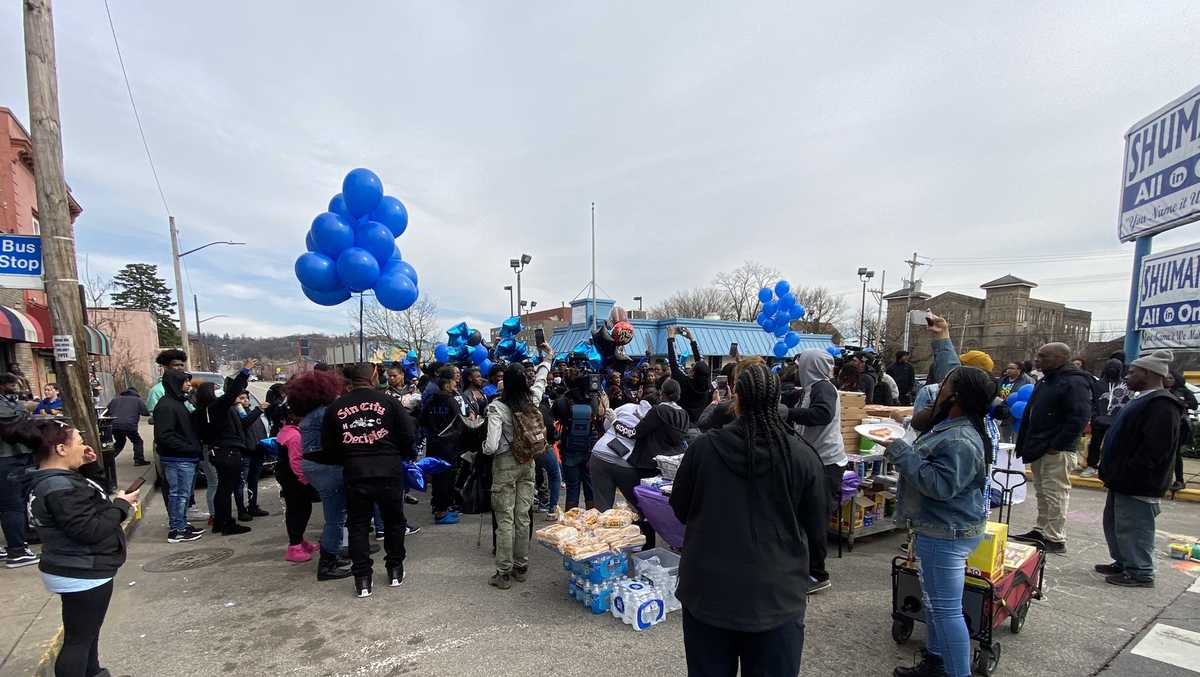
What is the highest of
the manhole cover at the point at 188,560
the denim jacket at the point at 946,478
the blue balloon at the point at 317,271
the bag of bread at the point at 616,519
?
the blue balloon at the point at 317,271

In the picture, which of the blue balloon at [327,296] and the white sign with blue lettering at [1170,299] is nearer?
the white sign with blue lettering at [1170,299]

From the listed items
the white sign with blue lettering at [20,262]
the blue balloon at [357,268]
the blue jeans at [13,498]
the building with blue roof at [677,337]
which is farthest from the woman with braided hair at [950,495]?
the building with blue roof at [677,337]

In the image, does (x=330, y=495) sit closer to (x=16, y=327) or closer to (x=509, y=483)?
(x=509, y=483)

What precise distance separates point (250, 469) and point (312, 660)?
4336mm

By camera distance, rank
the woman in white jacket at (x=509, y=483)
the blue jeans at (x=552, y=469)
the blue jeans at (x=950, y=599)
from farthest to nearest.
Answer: the blue jeans at (x=552, y=469), the woman in white jacket at (x=509, y=483), the blue jeans at (x=950, y=599)

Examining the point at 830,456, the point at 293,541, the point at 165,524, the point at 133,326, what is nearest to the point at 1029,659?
the point at 830,456

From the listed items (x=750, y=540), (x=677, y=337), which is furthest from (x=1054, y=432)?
(x=677, y=337)

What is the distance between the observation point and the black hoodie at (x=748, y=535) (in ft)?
6.24

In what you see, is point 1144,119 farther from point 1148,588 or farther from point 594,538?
point 594,538

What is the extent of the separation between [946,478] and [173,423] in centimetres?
695

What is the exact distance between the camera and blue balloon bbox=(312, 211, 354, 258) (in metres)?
6.38

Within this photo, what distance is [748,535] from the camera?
1.92m

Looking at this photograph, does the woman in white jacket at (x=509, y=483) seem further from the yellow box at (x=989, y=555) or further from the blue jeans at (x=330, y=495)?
the yellow box at (x=989, y=555)

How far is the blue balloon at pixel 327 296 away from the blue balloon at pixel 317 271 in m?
0.21
